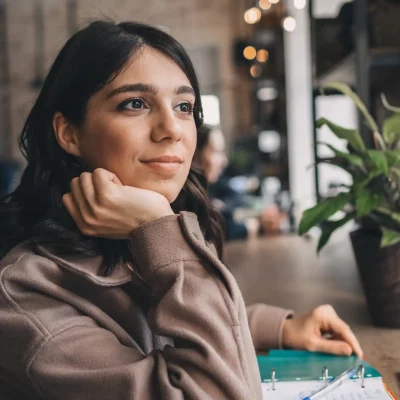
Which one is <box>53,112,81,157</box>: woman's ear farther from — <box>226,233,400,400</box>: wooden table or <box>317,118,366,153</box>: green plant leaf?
<box>226,233,400,400</box>: wooden table

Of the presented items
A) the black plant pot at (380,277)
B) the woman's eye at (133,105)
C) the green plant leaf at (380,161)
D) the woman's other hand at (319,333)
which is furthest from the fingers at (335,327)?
the woman's eye at (133,105)

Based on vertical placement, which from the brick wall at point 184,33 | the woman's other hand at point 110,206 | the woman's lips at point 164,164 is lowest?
the woman's other hand at point 110,206

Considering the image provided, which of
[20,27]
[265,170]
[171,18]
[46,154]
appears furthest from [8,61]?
[46,154]

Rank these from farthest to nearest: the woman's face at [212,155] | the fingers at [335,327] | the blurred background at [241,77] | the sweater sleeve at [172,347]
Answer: the blurred background at [241,77] < the woman's face at [212,155] < the fingers at [335,327] < the sweater sleeve at [172,347]

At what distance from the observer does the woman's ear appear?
0.77 metres

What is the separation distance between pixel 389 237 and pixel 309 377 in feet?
1.01

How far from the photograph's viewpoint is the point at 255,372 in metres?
0.64

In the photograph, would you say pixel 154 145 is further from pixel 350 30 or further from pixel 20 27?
pixel 20 27

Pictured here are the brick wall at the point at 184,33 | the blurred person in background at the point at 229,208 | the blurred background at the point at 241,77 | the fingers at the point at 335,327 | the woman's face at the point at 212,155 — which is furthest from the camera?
the brick wall at the point at 184,33

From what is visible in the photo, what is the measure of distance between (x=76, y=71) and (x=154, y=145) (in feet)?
0.52

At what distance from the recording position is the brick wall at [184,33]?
782 cm

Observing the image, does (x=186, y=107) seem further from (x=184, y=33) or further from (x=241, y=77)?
(x=184, y=33)

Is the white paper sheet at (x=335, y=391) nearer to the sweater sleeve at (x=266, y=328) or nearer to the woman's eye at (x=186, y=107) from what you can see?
the sweater sleeve at (x=266, y=328)

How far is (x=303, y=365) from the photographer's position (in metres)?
0.86
